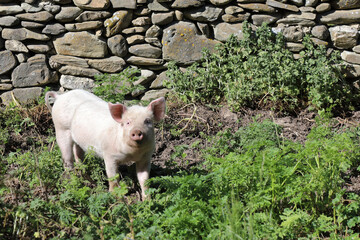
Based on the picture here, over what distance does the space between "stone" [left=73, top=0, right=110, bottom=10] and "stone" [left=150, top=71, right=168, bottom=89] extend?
1.21m

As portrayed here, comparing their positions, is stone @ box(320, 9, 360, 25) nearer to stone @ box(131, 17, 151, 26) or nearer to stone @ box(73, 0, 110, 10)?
stone @ box(131, 17, 151, 26)

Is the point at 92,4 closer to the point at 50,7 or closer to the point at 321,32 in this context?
the point at 50,7

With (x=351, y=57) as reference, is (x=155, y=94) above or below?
below

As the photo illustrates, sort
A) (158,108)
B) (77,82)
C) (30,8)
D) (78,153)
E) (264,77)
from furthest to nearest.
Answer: (77,82), (30,8), (264,77), (78,153), (158,108)

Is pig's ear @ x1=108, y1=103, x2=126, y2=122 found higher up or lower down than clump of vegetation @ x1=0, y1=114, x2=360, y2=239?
higher up

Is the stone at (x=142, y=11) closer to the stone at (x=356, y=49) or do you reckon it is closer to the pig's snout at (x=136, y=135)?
the stone at (x=356, y=49)

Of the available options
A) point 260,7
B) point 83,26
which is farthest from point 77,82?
point 260,7

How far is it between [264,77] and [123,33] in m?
2.06

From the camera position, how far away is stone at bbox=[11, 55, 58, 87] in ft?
21.5

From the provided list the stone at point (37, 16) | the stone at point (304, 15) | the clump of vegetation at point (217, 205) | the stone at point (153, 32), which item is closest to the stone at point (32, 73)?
the stone at point (37, 16)

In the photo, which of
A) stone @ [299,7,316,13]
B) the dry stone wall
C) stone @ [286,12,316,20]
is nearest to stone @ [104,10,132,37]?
the dry stone wall

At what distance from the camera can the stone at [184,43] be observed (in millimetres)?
6465

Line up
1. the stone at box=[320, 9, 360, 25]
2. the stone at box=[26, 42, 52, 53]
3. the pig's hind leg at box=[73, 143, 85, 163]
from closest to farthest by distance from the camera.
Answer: the pig's hind leg at box=[73, 143, 85, 163]
the stone at box=[320, 9, 360, 25]
the stone at box=[26, 42, 52, 53]

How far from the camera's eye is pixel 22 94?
6.60 meters
